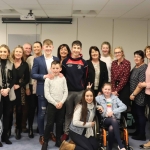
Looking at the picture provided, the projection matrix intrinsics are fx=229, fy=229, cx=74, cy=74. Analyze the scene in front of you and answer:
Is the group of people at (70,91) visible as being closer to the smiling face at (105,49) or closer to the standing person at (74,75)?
the standing person at (74,75)

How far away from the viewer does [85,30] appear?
6.70 meters

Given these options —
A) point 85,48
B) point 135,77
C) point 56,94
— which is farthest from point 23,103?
point 85,48

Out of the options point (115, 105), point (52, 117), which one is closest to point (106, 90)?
point (115, 105)

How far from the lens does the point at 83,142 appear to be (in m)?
3.14

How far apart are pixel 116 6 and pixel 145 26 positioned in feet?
7.15

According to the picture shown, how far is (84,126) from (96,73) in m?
0.93

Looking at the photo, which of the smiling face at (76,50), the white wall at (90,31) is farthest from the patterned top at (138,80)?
the white wall at (90,31)

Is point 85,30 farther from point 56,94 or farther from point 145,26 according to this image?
point 56,94

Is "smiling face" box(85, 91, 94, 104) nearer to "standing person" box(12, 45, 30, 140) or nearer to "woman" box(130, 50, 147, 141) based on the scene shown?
"woman" box(130, 50, 147, 141)

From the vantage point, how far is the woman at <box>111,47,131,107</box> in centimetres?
371

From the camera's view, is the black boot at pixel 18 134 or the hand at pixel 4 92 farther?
the black boot at pixel 18 134

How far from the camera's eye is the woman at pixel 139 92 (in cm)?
364

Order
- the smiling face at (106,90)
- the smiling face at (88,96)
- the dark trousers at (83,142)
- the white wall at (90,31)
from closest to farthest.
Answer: the dark trousers at (83,142) < the smiling face at (88,96) < the smiling face at (106,90) < the white wall at (90,31)

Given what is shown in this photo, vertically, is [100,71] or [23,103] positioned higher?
[100,71]
